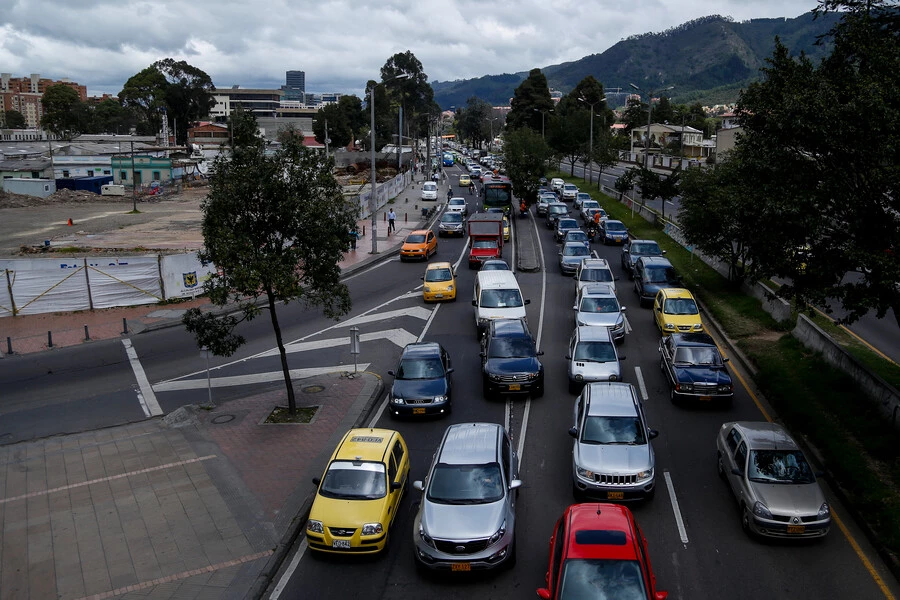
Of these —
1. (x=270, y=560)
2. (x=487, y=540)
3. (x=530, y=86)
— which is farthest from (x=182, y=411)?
(x=530, y=86)

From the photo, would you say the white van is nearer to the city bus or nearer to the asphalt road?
the asphalt road

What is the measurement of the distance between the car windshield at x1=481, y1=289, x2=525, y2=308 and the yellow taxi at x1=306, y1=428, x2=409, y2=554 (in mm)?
11333

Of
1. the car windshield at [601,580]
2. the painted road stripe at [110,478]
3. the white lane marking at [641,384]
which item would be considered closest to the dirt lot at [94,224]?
the painted road stripe at [110,478]

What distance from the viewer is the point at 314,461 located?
50.2 feet

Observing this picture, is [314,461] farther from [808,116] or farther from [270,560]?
[808,116]

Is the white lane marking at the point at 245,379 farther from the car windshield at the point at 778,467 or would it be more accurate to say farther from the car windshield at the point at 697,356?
the car windshield at the point at 778,467

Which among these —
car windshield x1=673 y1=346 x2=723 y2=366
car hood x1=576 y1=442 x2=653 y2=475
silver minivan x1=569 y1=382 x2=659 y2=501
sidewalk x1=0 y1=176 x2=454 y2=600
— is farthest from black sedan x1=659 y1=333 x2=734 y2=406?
sidewalk x1=0 y1=176 x2=454 y2=600

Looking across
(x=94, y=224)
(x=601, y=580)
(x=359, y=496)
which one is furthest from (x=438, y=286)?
(x=94, y=224)

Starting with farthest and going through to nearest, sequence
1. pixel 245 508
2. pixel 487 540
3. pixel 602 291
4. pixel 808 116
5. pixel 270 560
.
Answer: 1. pixel 602 291
2. pixel 808 116
3. pixel 245 508
4. pixel 270 560
5. pixel 487 540

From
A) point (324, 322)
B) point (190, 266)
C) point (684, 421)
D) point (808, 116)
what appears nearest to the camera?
point (808, 116)

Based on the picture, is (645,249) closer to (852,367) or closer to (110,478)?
(852,367)

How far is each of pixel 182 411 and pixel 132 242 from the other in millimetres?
32616

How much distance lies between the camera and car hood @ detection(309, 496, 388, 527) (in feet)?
37.8

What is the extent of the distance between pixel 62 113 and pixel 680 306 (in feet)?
502
